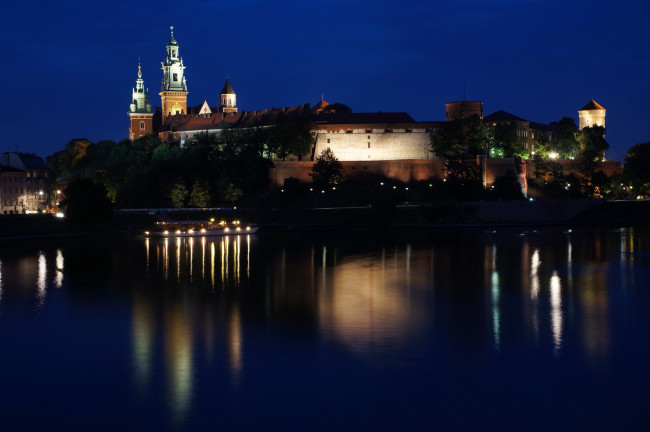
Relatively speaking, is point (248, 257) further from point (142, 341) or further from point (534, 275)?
point (142, 341)

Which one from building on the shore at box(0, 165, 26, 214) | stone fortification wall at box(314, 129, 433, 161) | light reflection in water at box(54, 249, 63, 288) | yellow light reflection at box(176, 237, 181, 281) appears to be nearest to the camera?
light reflection in water at box(54, 249, 63, 288)

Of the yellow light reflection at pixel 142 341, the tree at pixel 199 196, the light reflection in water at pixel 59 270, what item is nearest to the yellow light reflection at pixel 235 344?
the yellow light reflection at pixel 142 341

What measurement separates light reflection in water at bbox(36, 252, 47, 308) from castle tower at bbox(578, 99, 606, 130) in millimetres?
66327

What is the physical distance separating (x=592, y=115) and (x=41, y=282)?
71.2 meters

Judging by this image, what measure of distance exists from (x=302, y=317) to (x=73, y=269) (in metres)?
13.4

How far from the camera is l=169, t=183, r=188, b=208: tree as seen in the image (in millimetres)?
52844

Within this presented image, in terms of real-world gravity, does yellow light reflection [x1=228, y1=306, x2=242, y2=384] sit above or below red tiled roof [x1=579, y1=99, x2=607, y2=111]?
below

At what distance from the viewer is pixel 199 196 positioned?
5338cm

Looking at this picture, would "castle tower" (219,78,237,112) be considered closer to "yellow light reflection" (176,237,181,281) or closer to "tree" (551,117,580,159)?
"tree" (551,117,580,159)

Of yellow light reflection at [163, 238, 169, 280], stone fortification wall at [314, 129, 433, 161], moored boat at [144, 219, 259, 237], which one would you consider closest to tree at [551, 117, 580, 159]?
stone fortification wall at [314, 129, 433, 161]

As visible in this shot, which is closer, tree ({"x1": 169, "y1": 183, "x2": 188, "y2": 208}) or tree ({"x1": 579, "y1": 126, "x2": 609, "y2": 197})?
tree ({"x1": 169, "y1": 183, "x2": 188, "y2": 208})

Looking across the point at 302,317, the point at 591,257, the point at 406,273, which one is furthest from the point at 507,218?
the point at 302,317

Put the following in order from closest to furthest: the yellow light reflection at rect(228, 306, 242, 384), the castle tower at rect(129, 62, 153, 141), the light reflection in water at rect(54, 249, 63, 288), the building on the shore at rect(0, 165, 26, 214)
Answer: the yellow light reflection at rect(228, 306, 242, 384) → the light reflection in water at rect(54, 249, 63, 288) → the building on the shore at rect(0, 165, 26, 214) → the castle tower at rect(129, 62, 153, 141)

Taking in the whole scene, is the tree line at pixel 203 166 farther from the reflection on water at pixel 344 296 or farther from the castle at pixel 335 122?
the reflection on water at pixel 344 296
